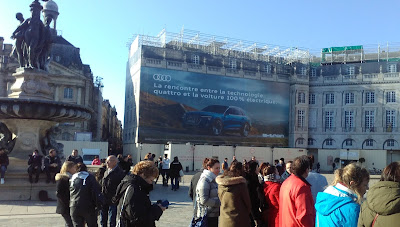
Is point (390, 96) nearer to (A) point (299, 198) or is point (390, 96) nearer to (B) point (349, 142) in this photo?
(B) point (349, 142)

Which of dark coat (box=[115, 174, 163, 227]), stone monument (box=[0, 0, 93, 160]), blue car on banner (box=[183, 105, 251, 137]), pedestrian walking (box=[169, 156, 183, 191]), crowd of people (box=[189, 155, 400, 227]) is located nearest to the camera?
crowd of people (box=[189, 155, 400, 227])

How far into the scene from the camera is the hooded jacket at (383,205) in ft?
10.4

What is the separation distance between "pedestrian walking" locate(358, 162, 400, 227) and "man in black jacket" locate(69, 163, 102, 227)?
364 centimetres

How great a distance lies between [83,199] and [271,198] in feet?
8.48

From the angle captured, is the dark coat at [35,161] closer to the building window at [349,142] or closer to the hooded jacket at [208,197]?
the hooded jacket at [208,197]

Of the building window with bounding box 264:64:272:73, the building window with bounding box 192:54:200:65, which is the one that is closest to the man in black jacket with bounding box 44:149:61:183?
the building window with bounding box 192:54:200:65

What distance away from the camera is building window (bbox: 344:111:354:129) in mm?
57906

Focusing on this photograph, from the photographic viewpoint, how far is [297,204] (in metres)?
4.39

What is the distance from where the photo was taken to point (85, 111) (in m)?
14.0

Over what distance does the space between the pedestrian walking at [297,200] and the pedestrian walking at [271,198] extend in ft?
3.95

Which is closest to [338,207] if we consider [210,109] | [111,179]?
[111,179]

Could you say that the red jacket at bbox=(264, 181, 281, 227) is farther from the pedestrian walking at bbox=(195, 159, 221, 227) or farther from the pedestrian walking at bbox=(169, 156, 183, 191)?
the pedestrian walking at bbox=(169, 156, 183, 191)

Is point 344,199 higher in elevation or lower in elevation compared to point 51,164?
higher

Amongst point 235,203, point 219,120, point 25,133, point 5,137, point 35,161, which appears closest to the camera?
point 235,203
